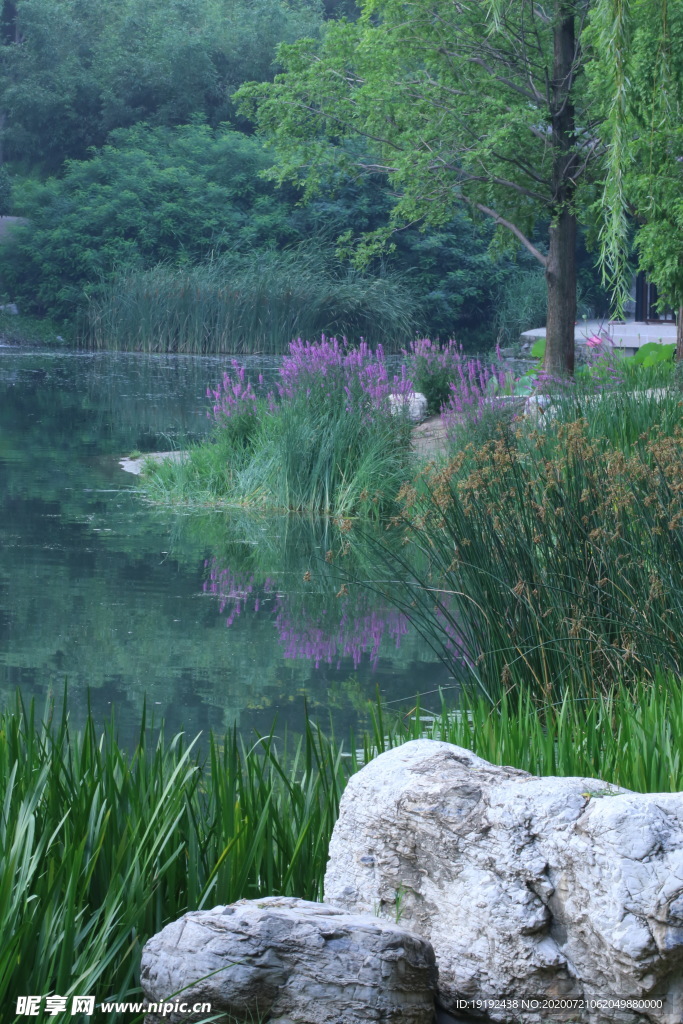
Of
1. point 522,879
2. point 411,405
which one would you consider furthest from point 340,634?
point 411,405

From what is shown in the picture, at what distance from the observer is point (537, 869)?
6.97 feet

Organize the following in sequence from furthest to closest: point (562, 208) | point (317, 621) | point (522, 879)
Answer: point (562, 208), point (317, 621), point (522, 879)

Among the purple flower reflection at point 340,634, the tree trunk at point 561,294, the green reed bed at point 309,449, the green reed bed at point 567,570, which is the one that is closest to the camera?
the green reed bed at point 567,570

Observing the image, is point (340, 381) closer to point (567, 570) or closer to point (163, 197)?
point (567, 570)

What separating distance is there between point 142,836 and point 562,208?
13222 millimetres

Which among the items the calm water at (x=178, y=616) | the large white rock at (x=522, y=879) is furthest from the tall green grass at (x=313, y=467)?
the large white rock at (x=522, y=879)

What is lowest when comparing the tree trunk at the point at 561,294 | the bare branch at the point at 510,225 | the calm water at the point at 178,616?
the calm water at the point at 178,616

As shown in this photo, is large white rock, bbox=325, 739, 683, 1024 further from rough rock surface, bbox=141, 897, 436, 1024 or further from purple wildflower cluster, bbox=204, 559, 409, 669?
purple wildflower cluster, bbox=204, 559, 409, 669

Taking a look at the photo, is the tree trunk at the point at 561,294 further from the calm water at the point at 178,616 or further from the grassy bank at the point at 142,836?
the grassy bank at the point at 142,836

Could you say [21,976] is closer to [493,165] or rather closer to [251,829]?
[251,829]

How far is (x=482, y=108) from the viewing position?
14484 millimetres

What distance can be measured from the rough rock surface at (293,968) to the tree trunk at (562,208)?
1206cm

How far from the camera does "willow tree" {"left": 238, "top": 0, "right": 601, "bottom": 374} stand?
14.2 metres

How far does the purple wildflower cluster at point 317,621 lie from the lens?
226 inches
